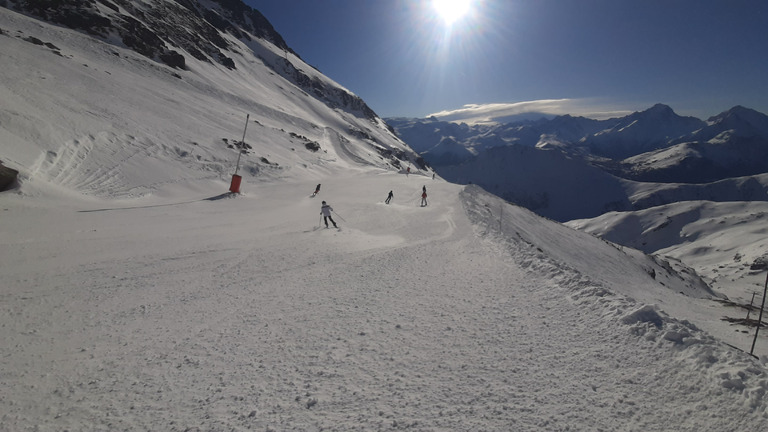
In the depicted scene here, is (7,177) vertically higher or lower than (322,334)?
higher

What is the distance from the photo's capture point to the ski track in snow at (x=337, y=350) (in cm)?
412

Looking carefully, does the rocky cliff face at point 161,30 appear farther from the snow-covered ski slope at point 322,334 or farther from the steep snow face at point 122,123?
the snow-covered ski slope at point 322,334

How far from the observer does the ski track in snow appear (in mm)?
A: 4117

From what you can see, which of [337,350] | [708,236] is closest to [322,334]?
[337,350]

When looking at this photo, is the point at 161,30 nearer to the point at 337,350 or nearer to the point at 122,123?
the point at 122,123

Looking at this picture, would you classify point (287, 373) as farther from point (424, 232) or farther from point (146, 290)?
point (424, 232)

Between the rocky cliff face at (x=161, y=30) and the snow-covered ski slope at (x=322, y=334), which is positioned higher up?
the rocky cliff face at (x=161, y=30)

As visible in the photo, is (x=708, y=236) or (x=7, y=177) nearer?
(x=7, y=177)

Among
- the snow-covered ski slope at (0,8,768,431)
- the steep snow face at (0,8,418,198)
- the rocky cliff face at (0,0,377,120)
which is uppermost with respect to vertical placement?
the rocky cliff face at (0,0,377,120)

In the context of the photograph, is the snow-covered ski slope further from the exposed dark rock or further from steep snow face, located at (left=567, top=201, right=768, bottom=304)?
steep snow face, located at (left=567, top=201, right=768, bottom=304)

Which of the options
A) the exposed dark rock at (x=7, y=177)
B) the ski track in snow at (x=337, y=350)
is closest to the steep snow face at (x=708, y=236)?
the ski track in snow at (x=337, y=350)

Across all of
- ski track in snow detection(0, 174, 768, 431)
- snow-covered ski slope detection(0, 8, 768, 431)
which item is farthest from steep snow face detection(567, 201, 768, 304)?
ski track in snow detection(0, 174, 768, 431)

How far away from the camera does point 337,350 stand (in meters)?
5.47

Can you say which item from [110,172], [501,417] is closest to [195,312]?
[501,417]
